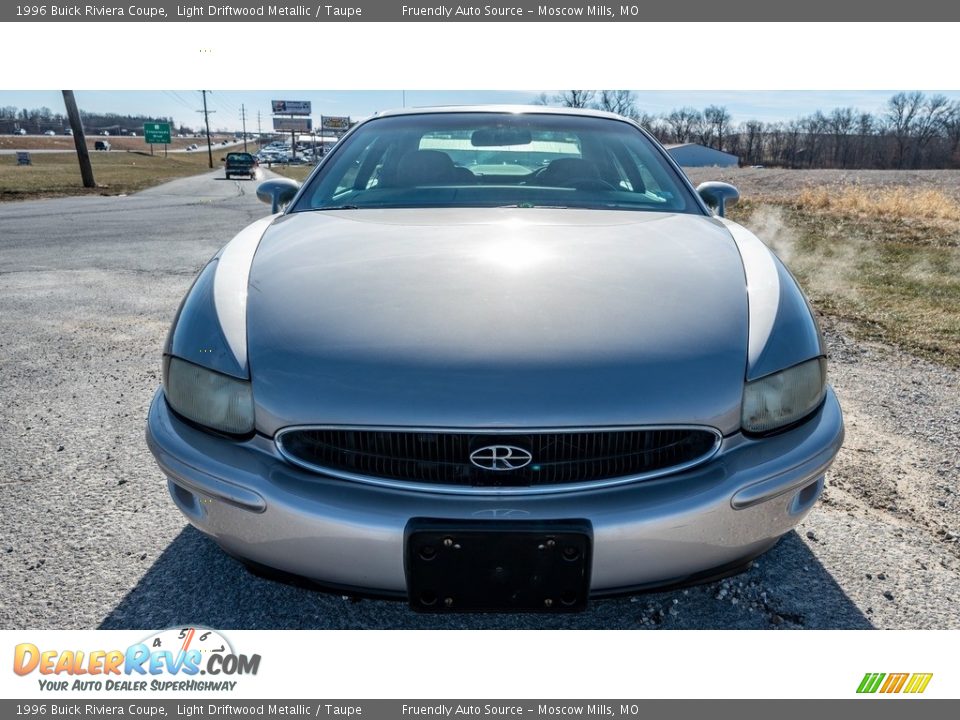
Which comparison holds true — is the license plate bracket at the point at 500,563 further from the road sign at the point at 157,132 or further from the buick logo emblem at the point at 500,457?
the road sign at the point at 157,132

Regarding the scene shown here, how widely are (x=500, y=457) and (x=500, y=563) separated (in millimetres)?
227

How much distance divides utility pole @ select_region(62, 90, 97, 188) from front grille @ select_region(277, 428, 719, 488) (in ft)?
80.8

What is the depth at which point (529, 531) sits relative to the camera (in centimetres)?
145

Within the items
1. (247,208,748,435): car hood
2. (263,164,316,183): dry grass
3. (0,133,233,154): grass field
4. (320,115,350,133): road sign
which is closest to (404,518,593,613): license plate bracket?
(247,208,748,435): car hood

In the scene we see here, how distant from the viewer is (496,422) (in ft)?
4.94

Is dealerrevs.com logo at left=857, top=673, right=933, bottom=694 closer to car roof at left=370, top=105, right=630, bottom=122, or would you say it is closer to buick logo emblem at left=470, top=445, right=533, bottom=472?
buick logo emblem at left=470, top=445, right=533, bottom=472

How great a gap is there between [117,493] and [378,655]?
54.4 inches

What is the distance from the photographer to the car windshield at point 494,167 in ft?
8.76

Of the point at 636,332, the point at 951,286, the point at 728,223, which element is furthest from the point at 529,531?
the point at 951,286

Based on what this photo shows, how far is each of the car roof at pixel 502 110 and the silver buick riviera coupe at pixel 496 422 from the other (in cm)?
144

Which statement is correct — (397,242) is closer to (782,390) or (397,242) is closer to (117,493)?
(782,390)

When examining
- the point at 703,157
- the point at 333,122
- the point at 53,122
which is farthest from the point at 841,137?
the point at 53,122

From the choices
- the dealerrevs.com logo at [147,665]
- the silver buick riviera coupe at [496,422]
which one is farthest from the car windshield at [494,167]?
the dealerrevs.com logo at [147,665]

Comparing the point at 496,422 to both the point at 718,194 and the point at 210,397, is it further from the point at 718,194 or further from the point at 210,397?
the point at 718,194
